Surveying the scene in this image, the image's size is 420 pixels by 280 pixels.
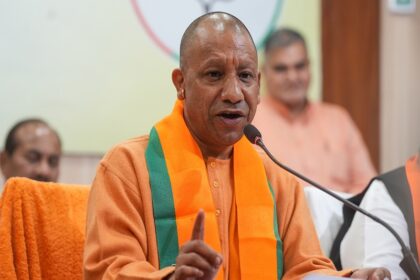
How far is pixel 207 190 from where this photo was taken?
215 cm

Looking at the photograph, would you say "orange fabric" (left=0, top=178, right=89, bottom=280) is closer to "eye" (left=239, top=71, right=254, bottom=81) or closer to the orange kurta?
the orange kurta

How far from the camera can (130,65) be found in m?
4.39

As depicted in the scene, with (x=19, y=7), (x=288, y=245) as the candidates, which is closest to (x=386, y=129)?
(x=19, y=7)

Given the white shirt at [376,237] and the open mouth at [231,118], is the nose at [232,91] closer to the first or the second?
the open mouth at [231,118]

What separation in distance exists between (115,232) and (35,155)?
1.71 meters

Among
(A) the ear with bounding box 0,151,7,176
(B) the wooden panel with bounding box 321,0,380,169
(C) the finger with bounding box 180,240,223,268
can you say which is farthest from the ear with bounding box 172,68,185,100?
(B) the wooden panel with bounding box 321,0,380,169

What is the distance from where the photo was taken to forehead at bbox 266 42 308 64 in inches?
181

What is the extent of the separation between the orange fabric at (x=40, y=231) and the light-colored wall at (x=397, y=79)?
3097 millimetres

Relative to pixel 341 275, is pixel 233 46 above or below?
above

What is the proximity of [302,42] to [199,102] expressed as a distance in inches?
102

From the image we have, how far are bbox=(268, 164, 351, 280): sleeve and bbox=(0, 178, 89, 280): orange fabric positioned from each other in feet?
1.99

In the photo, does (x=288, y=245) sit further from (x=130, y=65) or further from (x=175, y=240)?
(x=130, y=65)

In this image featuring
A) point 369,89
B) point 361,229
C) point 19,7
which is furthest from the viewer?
point 369,89

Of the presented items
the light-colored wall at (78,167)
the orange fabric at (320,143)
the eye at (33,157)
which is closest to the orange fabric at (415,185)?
the orange fabric at (320,143)
